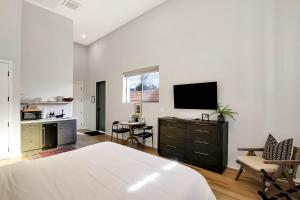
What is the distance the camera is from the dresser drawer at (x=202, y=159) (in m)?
2.98

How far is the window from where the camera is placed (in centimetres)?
461

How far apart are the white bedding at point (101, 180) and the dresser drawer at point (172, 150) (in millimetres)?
1886

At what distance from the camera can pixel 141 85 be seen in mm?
5020

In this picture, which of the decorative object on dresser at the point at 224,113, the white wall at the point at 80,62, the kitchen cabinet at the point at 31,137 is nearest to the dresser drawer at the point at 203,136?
the decorative object on dresser at the point at 224,113

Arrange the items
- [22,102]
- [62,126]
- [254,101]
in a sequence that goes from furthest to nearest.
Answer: [62,126]
[22,102]
[254,101]

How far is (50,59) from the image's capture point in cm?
472

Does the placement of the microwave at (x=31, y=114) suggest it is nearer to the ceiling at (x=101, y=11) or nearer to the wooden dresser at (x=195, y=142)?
the ceiling at (x=101, y=11)

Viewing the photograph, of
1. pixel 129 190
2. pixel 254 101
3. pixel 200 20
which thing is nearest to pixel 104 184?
pixel 129 190

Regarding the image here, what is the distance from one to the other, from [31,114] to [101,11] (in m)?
3.39

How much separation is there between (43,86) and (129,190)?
4616mm

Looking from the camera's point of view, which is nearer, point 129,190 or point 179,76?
point 129,190

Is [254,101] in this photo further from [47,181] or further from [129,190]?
[47,181]

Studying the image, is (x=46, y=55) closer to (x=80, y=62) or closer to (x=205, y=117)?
(x=80, y=62)

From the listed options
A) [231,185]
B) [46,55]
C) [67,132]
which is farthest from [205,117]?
[46,55]
